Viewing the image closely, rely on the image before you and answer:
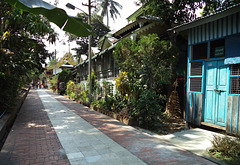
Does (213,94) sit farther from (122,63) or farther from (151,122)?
(122,63)

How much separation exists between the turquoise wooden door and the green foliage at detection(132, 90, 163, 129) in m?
1.74

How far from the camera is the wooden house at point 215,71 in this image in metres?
5.21

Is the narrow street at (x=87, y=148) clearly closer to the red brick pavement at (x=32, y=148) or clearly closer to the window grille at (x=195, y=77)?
the red brick pavement at (x=32, y=148)

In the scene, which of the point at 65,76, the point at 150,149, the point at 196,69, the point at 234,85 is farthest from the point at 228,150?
the point at 65,76

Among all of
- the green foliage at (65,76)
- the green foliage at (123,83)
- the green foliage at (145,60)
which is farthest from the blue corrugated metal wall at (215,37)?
the green foliage at (65,76)

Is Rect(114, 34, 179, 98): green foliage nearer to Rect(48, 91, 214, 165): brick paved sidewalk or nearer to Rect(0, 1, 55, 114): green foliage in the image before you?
Rect(48, 91, 214, 165): brick paved sidewalk

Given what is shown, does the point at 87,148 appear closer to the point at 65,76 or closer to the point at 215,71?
the point at 215,71

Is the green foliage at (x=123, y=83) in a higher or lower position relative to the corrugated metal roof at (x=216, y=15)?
lower

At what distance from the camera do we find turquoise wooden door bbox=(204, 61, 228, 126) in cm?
557

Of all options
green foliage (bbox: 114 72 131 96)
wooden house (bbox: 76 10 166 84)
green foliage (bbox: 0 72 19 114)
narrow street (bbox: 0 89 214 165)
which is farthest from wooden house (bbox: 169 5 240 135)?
green foliage (bbox: 0 72 19 114)

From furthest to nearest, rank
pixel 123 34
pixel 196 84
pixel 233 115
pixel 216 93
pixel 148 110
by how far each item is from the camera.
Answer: pixel 123 34 < pixel 148 110 < pixel 196 84 < pixel 216 93 < pixel 233 115

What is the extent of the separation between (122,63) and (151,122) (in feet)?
9.91

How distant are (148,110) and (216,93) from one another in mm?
2418

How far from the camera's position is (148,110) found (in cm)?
676
